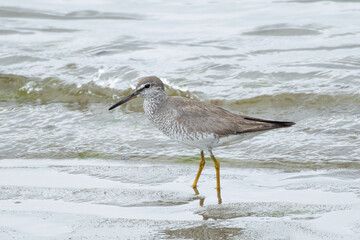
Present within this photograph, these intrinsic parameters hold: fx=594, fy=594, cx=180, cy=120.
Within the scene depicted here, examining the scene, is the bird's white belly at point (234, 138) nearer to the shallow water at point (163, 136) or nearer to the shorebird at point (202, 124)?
the shorebird at point (202, 124)

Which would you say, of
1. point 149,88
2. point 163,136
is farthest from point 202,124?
point 163,136

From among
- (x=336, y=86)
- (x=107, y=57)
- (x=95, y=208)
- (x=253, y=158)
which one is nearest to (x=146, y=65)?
(x=107, y=57)

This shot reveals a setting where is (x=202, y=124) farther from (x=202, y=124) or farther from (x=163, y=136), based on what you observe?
(x=163, y=136)

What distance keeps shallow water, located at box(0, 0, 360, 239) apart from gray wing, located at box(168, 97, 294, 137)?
1.77 feet

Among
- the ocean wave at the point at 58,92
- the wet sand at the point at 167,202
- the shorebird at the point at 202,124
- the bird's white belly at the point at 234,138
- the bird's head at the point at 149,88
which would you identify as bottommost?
the wet sand at the point at 167,202

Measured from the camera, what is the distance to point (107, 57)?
40.1ft

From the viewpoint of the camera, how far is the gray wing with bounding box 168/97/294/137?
6438 mm

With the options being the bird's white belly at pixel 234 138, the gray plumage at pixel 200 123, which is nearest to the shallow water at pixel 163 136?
the bird's white belly at pixel 234 138

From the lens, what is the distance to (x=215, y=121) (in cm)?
651

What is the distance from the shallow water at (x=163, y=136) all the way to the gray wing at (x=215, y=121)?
0.54 metres

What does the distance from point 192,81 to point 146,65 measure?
4.18 ft

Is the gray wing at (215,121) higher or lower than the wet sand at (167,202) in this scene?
higher

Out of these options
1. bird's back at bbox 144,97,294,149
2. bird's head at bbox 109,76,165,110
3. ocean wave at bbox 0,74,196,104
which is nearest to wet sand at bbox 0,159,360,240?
bird's back at bbox 144,97,294,149

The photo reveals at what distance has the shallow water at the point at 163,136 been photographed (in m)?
5.24
